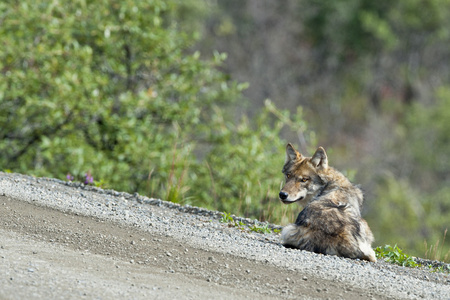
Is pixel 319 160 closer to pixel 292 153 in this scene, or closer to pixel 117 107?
pixel 292 153

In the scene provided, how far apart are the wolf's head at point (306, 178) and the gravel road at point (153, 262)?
2.52 ft

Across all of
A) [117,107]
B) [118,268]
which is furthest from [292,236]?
[117,107]

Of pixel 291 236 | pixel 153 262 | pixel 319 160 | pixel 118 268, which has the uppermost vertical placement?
pixel 319 160

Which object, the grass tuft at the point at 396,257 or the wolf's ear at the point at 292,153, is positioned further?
the wolf's ear at the point at 292,153

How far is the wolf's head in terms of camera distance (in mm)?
8398

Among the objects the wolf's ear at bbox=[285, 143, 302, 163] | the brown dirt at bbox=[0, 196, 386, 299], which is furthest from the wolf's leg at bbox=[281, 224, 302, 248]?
the wolf's ear at bbox=[285, 143, 302, 163]

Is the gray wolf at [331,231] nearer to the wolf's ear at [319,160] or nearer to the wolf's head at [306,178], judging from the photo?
the wolf's head at [306,178]

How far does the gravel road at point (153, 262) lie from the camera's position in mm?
5484

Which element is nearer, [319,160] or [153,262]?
[153,262]

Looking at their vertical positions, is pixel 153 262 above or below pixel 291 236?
below

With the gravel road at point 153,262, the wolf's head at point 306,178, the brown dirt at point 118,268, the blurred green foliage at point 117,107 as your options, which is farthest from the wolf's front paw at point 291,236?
the blurred green foliage at point 117,107

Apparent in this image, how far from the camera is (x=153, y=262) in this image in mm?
6281

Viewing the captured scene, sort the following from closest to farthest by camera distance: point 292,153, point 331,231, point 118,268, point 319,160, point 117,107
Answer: point 118,268 → point 331,231 → point 319,160 → point 292,153 → point 117,107

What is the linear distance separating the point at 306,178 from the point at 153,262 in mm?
2867
